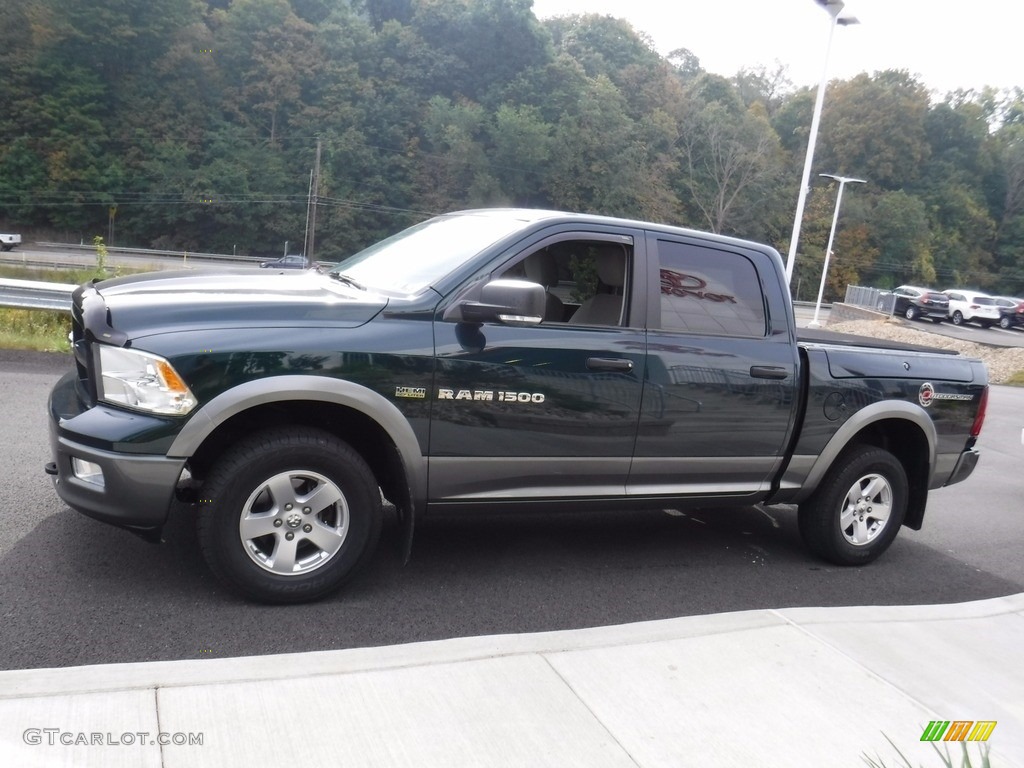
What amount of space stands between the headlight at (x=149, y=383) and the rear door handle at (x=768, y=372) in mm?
2957

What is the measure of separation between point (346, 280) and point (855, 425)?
3112 millimetres

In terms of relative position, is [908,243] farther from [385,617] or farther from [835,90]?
[385,617]

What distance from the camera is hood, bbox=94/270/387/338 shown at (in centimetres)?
380

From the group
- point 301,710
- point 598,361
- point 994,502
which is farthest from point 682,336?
point 994,502

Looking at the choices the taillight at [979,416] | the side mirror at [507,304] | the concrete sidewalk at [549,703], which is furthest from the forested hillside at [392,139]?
the concrete sidewalk at [549,703]

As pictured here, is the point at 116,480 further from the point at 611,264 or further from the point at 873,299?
the point at 873,299

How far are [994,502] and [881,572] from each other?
3108 mm

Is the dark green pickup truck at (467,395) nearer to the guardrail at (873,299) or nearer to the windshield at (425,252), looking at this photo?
the windshield at (425,252)

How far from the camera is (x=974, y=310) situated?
157 ft

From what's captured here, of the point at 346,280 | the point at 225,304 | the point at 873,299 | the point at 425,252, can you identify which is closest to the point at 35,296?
the point at 346,280

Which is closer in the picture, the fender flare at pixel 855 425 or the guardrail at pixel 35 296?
the fender flare at pixel 855 425

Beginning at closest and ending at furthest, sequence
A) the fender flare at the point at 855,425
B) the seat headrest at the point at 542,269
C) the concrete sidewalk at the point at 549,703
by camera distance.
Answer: the concrete sidewalk at the point at 549,703 < the seat headrest at the point at 542,269 < the fender flare at the point at 855,425

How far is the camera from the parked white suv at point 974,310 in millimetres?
47688

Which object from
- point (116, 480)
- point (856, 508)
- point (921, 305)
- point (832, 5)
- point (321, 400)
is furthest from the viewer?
point (921, 305)
